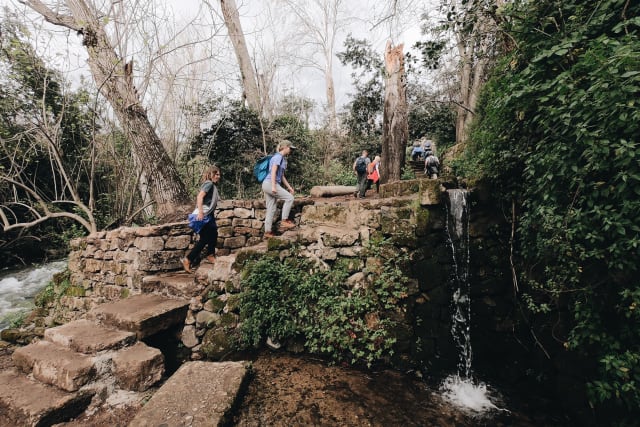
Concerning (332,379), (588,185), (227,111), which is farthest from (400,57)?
(332,379)

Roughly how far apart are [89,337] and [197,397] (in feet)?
5.65

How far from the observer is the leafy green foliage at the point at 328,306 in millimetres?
3344

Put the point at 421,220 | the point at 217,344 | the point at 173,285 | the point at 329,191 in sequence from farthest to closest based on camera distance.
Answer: the point at 329,191, the point at 173,285, the point at 421,220, the point at 217,344

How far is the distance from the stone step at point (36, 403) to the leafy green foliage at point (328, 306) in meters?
1.67

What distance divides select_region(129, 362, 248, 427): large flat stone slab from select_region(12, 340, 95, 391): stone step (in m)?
0.87

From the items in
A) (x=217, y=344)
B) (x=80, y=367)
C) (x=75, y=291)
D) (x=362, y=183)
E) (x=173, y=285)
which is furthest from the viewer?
(x=362, y=183)

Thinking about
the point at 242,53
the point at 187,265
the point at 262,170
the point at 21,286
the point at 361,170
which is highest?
the point at 242,53

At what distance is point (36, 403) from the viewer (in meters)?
2.27

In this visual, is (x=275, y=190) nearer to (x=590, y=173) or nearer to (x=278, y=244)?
(x=278, y=244)

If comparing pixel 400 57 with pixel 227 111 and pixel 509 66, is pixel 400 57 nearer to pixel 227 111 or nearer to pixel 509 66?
pixel 509 66

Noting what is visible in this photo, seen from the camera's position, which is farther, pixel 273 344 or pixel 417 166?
pixel 417 166

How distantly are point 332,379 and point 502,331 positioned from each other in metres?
2.77

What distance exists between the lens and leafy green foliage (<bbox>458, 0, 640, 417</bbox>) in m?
2.13

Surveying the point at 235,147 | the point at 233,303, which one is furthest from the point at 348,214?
the point at 235,147
